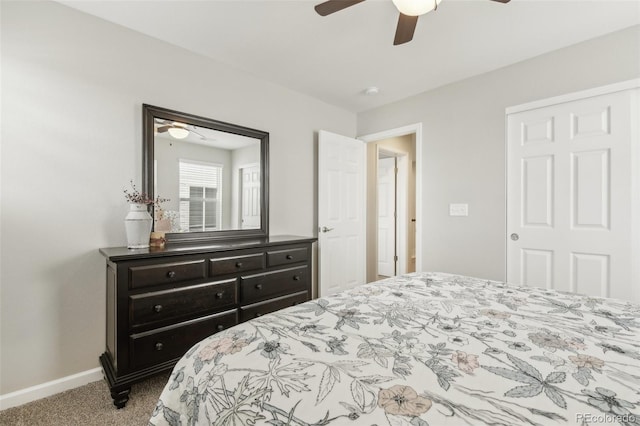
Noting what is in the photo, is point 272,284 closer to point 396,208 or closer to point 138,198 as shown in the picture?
point 138,198

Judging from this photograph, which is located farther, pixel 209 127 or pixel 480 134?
pixel 480 134

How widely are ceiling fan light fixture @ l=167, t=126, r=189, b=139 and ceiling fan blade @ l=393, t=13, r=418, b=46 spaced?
6.03 feet

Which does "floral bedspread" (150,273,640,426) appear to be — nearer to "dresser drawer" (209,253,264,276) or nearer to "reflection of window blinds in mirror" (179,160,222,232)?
"dresser drawer" (209,253,264,276)

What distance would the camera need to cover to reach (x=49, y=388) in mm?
1914

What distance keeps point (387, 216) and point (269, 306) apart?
3285 millimetres

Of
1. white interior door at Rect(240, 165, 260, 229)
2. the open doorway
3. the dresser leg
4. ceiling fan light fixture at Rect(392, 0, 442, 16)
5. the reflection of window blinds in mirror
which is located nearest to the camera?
ceiling fan light fixture at Rect(392, 0, 442, 16)

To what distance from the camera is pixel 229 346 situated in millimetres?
943

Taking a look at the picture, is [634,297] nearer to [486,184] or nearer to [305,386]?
[486,184]

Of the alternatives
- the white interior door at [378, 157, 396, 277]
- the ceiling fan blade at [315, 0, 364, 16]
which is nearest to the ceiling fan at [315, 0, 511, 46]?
the ceiling fan blade at [315, 0, 364, 16]

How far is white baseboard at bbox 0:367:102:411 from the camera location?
5.89 ft

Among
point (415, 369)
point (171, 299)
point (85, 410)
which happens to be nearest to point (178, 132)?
point (171, 299)

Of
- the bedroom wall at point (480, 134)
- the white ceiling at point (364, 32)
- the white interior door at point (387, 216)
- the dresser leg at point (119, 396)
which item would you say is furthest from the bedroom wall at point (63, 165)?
the white interior door at point (387, 216)

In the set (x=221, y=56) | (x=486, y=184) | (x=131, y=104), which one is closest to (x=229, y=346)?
(x=131, y=104)

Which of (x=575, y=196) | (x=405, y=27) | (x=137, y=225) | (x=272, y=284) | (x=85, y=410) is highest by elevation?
(x=405, y=27)
